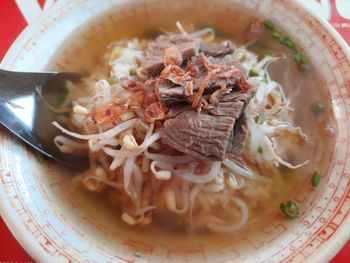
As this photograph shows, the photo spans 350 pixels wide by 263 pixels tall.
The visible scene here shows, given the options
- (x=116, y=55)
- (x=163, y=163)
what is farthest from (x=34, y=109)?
(x=163, y=163)

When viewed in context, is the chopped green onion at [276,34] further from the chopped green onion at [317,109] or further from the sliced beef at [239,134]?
the sliced beef at [239,134]

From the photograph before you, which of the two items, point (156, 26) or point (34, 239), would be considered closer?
point (34, 239)

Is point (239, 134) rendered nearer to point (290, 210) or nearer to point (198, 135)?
point (198, 135)

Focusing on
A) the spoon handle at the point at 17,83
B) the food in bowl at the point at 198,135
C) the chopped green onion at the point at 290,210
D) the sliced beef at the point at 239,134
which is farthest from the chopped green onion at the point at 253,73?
the spoon handle at the point at 17,83

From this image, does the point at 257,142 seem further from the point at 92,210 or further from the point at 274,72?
the point at 92,210

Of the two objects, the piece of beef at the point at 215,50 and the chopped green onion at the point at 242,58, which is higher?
the chopped green onion at the point at 242,58

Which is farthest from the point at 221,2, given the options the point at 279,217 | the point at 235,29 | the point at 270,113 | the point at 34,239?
the point at 34,239

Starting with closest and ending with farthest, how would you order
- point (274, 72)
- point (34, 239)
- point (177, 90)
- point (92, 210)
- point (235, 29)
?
point (34, 239)
point (177, 90)
point (92, 210)
point (274, 72)
point (235, 29)
